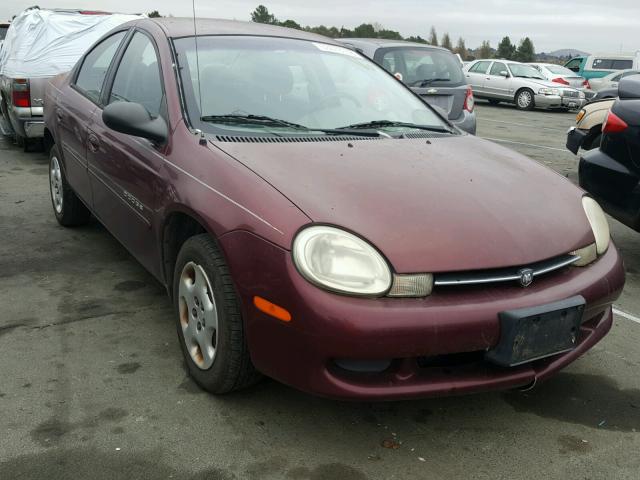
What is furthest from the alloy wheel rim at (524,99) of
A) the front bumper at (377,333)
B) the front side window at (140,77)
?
the front bumper at (377,333)

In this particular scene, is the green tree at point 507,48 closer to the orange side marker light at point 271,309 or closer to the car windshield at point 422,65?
the car windshield at point 422,65

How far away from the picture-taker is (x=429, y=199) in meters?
2.59

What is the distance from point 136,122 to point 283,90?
75 centimetres

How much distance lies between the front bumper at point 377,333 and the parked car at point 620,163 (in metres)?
2.22

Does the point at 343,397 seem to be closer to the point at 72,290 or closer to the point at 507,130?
the point at 72,290

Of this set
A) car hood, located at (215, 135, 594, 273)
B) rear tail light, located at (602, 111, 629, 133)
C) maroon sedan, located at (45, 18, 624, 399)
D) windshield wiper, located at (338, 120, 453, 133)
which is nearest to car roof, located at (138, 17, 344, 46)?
maroon sedan, located at (45, 18, 624, 399)

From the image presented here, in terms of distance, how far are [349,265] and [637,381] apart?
1.68m

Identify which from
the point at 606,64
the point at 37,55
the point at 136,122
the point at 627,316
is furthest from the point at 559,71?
the point at 136,122

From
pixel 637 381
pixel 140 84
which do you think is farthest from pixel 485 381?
pixel 140 84

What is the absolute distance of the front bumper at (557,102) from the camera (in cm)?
1881

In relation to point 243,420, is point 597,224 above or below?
above

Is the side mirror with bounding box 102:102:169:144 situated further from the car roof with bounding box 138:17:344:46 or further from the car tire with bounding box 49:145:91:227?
the car tire with bounding box 49:145:91:227

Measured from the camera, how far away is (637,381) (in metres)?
3.12

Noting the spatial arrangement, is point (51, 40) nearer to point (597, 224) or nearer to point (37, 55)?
point (37, 55)
